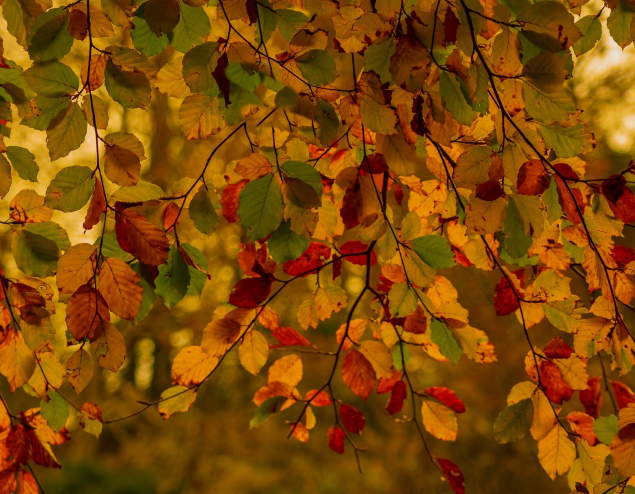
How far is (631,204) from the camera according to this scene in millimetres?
616

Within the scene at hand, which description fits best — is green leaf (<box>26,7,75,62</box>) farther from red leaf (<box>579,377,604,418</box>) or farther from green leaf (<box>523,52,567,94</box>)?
red leaf (<box>579,377,604,418</box>)

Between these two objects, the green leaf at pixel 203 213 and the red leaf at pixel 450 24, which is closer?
the red leaf at pixel 450 24

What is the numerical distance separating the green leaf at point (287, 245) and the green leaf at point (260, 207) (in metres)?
0.06

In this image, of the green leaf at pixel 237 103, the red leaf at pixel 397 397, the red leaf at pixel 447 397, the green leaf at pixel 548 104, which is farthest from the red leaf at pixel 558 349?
the green leaf at pixel 237 103

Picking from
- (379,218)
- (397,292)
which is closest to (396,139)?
(379,218)

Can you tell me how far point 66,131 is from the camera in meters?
0.48

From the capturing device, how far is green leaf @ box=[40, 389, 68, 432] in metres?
0.76

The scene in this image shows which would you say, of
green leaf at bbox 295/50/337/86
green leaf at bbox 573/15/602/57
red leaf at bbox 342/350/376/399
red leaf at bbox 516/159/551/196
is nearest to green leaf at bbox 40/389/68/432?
red leaf at bbox 342/350/376/399

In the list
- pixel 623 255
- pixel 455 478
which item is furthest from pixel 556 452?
pixel 623 255

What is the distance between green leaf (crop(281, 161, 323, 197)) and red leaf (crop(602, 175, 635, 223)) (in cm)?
40

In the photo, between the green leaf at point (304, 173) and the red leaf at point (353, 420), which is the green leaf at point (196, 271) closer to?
the green leaf at point (304, 173)

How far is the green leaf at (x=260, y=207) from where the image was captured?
0.48 meters

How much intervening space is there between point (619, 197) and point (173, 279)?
2.10ft

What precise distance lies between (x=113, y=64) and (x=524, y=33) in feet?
1.57
